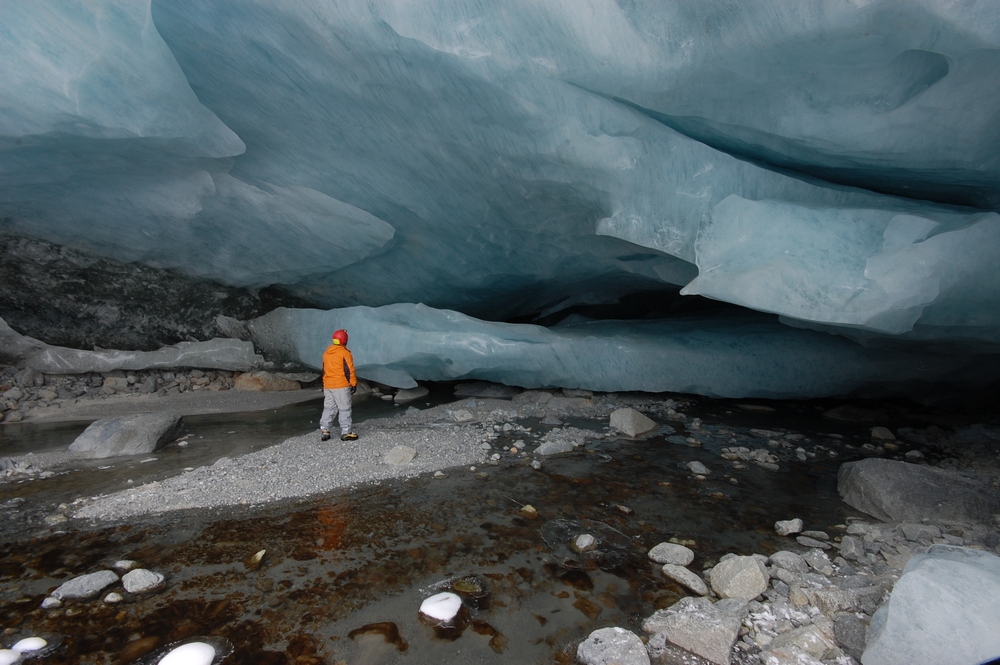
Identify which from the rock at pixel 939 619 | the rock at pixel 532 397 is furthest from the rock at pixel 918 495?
the rock at pixel 532 397

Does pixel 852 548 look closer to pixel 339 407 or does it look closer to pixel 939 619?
pixel 939 619

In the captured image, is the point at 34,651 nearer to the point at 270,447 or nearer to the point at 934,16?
the point at 270,447

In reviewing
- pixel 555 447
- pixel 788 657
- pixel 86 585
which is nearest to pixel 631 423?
pixel 555 447

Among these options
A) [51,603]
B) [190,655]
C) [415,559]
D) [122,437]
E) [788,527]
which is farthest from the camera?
[122,437]

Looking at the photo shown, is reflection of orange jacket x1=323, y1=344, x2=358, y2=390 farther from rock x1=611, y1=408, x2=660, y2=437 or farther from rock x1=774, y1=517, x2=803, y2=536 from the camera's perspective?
rock x1=774, y1=517, x2=803, y2=536

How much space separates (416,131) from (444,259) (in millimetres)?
1725

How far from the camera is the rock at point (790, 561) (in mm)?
2602

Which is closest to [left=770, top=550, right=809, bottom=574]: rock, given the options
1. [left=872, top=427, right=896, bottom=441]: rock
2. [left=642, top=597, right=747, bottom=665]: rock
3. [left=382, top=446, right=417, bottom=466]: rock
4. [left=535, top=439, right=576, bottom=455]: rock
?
[left=642, top=597, right=747, bottom=665]: rock

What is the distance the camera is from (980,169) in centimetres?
335

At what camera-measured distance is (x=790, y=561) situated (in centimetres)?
263

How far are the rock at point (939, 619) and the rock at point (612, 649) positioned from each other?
78 cm

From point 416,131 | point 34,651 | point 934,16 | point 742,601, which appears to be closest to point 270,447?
point 34,651

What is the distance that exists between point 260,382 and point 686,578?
221 inches

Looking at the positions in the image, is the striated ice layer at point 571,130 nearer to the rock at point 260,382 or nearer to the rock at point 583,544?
the rock at point 583,544
